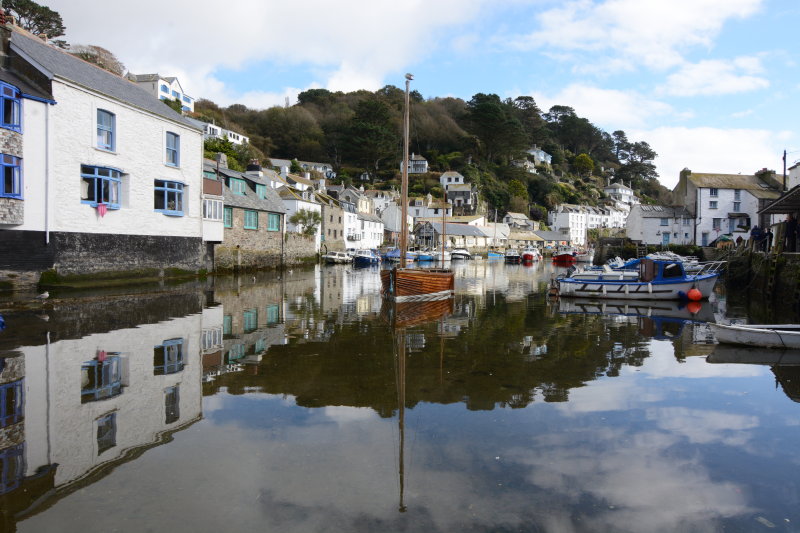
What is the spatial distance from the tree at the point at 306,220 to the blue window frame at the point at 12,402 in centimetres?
3692

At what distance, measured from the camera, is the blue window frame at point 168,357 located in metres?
9.40

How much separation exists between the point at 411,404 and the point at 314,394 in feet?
5.23

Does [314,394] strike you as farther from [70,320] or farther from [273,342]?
[70,320]

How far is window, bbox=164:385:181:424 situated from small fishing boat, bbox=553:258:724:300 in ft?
63.2

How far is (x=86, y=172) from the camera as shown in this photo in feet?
70.3

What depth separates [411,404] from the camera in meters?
8.01

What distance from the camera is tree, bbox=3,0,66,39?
57.3m

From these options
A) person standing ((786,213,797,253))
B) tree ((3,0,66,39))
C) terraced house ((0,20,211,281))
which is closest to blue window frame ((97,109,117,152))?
terraced house ((0,20,211,281))

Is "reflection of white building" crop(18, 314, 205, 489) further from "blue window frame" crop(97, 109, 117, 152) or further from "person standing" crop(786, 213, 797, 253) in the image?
"person standing" crop(786, 213, 797, 253)

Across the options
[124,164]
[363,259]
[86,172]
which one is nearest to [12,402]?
[86,172]

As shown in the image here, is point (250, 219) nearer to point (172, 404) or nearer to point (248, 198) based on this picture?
point (248, 198)

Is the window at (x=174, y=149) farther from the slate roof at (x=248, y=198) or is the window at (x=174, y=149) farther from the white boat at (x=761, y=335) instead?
the white boat at (x=761, y=335)

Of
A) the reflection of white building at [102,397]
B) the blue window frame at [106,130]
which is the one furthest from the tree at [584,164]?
the reflection of white building at [102,397]

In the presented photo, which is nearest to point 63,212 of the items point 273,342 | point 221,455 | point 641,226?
point 273,342
